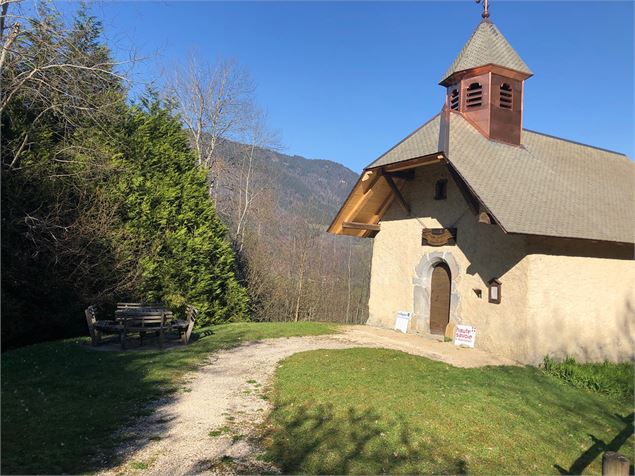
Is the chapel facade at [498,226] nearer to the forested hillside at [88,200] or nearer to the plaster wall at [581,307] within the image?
the plaster wall at [581,307]

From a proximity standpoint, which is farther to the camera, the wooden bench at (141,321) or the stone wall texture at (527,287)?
the stone wall texture at (527,287)

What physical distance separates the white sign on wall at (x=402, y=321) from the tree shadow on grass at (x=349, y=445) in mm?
8441

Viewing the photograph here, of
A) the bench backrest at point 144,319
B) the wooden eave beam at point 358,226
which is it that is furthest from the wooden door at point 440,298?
the bench backrest at point 144,319

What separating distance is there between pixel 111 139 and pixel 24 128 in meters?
2.55

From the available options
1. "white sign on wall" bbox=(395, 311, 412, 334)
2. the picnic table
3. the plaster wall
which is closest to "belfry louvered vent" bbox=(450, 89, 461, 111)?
the plaster wall

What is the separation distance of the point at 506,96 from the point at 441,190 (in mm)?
4490

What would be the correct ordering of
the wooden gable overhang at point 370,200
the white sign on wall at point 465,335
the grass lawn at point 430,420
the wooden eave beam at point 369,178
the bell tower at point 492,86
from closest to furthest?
the grass lawn at point 430,420 < the white sign on wall at point 465,335 < the wooden eave beam at point 369,178 < the wooden gable overhang at point 370,200 < the bell tower at point 492,86

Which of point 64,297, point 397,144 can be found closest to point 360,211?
point 397,144

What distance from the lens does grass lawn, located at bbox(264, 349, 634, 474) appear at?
5348mm

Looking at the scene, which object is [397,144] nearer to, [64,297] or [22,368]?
[64,297]

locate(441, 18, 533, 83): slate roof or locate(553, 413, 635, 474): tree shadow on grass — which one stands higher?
locate(441, 18, 533, 83): slate roof

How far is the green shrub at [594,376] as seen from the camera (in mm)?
10211

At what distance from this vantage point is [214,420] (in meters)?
6.13

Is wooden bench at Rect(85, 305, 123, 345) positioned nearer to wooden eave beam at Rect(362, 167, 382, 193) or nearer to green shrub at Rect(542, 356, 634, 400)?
wooden eave beam at Rect(362, 167, 382, 193)
